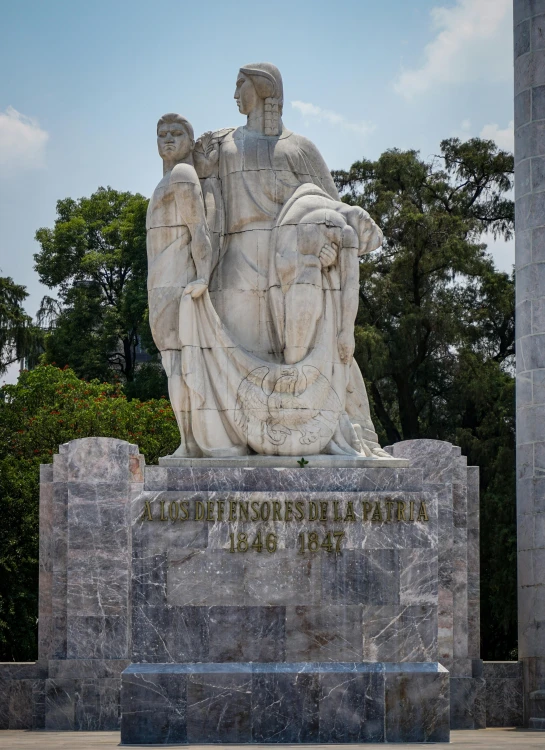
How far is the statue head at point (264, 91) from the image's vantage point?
53.8 feet

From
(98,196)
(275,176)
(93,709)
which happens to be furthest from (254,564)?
(98,196)

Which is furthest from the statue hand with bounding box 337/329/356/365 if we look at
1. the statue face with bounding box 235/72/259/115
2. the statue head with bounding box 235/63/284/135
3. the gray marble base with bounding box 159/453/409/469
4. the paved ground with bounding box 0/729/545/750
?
the paved ground with bounding box 0/729/545/750

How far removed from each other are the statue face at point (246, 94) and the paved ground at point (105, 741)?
6.44 meters

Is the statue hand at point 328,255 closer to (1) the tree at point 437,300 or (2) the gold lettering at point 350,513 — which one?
(2) the gold lettering at point 350,513

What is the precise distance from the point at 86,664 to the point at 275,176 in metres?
7.15

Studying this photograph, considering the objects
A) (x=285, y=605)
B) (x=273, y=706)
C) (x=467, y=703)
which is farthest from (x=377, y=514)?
(x=467, y=703)

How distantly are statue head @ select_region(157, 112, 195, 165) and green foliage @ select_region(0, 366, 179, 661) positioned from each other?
47.7ft

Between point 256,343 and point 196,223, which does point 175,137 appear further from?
point 256,343

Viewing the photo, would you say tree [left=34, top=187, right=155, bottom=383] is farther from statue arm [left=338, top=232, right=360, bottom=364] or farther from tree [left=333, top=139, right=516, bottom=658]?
statue arm [left=338, top=232, right=360, bottom=364]

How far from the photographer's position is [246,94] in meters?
16.4

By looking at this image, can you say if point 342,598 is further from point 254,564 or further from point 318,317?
point 318,317

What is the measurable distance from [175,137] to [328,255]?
2.00 meters

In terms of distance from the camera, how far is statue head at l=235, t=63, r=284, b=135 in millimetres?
16391

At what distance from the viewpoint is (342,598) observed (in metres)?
15.0
